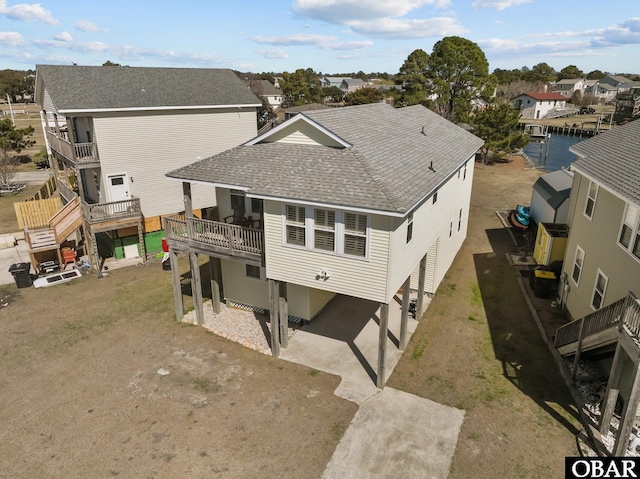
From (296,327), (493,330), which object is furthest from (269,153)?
(493,330)

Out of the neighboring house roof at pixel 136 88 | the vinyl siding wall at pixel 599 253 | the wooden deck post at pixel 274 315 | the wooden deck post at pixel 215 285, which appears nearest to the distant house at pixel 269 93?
the neighboring house roof at pixel 136 88

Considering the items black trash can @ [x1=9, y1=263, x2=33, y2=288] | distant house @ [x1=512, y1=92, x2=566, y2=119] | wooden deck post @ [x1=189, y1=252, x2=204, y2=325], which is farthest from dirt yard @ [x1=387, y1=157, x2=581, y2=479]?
distant house @ [x1=512, y1=92, x2=566, y2=119]

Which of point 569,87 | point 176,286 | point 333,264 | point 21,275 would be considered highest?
point 569,87

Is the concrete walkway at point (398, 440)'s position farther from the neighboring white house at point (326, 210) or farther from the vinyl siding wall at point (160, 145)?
the vinyl siding wall at point (160, 145)

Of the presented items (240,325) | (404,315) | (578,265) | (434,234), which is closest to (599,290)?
(578,265)

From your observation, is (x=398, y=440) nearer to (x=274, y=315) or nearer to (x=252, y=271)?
(x=274, y=315)
